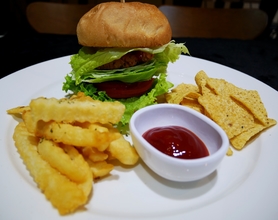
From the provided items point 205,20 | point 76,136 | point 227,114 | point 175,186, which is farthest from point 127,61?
point 205,20

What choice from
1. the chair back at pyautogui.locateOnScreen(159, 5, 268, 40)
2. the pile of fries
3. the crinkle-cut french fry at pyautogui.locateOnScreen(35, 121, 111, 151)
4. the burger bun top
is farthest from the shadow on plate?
the chair back at pyautogui.locateOnScreen(159, 5, 268, 40)

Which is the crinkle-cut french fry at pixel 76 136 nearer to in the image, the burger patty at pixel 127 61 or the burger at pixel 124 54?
the burger at pixel 124 54

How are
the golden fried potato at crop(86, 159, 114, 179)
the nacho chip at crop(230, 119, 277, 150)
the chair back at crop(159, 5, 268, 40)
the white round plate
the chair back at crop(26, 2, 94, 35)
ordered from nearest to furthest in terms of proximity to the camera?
1. the white round plate
2. the golden fried potato at crop(86, 159, 114, 179)
3. the nacho chip at crop(230, 119, 277, 150)
4. the chair back at crop(26, 2, 94, 35)
5. the chair back at crop(159, 5, 268, 40)

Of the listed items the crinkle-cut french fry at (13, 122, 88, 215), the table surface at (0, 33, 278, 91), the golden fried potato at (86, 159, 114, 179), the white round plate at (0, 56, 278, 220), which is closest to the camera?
the crinkle-cut french fry at (13, 122, 88, 215)

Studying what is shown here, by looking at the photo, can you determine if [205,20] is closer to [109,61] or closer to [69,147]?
[109,61]

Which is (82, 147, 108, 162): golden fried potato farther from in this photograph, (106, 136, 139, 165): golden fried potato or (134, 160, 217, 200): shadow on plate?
(134, 160, 217, 200): shadow on plate

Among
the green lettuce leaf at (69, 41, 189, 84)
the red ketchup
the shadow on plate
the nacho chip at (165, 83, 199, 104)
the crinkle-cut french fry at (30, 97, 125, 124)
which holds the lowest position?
the shadow on plate

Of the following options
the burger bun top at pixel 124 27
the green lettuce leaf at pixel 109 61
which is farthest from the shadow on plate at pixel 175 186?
the burger bun top at pixel 124 27
